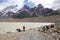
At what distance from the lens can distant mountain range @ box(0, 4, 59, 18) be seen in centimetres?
383

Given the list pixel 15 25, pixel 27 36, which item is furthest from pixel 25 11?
pixel 27 36

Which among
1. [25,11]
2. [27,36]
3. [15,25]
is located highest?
[25,11]

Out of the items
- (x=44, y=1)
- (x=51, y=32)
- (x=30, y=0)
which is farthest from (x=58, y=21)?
(x=30, y=0)

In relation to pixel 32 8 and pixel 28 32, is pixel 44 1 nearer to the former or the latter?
pixel 32 8

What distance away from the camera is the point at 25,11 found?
3867 millimetres

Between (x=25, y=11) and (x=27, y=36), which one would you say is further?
(x=25, y=11)

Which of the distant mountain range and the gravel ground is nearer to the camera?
the gravel ground

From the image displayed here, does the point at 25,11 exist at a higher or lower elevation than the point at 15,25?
higher

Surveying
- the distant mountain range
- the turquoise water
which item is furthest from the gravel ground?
the distant mountain range

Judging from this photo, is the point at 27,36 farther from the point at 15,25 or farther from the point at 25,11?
the point at 25,11

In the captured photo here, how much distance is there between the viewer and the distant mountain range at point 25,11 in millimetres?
3828

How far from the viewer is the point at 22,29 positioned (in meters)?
3.82

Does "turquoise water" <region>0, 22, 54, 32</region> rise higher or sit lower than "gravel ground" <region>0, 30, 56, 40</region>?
higher

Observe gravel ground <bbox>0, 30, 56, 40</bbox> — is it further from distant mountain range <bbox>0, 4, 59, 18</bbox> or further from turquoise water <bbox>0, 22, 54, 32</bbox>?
distant mountain range <bbox>0, 4, 59, 18</bbox>
